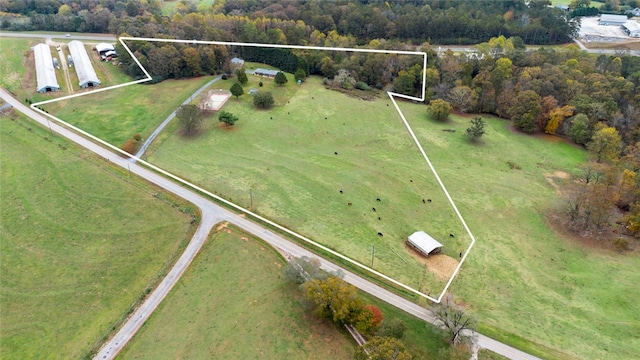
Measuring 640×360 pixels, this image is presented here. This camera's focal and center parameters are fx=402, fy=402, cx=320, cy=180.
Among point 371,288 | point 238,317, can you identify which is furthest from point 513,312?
point 238,317

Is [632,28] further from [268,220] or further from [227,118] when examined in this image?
[268,220]

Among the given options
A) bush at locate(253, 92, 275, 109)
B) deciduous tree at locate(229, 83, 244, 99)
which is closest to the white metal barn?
bush at locate(253, 92, 275, 109)

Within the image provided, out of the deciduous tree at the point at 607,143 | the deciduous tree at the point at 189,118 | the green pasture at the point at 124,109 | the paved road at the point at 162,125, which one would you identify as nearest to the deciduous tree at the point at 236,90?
the paved road at the point at 162,125

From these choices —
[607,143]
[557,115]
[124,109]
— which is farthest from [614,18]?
[124,109]

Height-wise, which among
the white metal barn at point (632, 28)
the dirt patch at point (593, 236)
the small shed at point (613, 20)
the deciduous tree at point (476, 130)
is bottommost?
the dirt patch at point (593, 236)

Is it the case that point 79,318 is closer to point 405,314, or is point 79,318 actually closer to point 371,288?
point 371,288

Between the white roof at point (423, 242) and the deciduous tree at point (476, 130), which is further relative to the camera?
the deciduous tree at point (476, 130)

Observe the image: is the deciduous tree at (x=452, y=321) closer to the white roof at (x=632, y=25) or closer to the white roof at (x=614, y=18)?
the white roof at (x=632, y=25)
